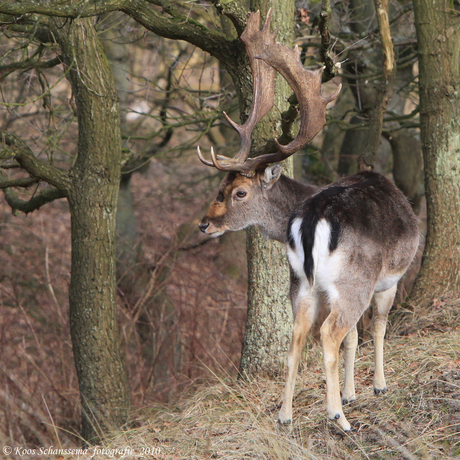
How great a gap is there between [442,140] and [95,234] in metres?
3.91

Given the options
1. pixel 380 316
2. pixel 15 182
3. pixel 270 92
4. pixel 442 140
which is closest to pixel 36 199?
pixel 15 182

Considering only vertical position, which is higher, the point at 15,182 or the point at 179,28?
the point at 179,28

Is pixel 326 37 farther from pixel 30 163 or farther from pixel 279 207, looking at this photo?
pixel 30 163

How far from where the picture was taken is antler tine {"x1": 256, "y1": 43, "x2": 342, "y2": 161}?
4660 mm

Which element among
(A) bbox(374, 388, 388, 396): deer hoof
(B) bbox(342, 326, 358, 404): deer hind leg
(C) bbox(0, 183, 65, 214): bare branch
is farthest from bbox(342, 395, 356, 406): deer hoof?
(C) bbox(0, 183, 65, 214): bare branch

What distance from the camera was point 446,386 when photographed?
4391 mm

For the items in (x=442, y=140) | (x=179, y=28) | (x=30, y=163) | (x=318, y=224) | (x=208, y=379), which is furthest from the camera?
(x=208, y=379)

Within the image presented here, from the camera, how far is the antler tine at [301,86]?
4.66m

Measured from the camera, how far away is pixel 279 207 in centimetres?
517

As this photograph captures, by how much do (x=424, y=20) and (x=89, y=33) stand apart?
12.0 feet

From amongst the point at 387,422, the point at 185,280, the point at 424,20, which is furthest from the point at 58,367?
the point at 424,20

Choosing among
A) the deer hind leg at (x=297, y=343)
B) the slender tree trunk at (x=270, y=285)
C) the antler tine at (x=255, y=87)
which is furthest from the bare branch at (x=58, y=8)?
the deer hind leg at (x=297, y=343)

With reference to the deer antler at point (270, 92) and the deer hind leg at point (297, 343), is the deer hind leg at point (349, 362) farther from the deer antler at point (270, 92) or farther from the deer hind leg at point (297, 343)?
the deer antler at point (270, 92)

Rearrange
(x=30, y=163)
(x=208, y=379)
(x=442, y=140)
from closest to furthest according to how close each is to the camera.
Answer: (x=30, y=163) → (x=442, y=140) → (x=208, y=379)
